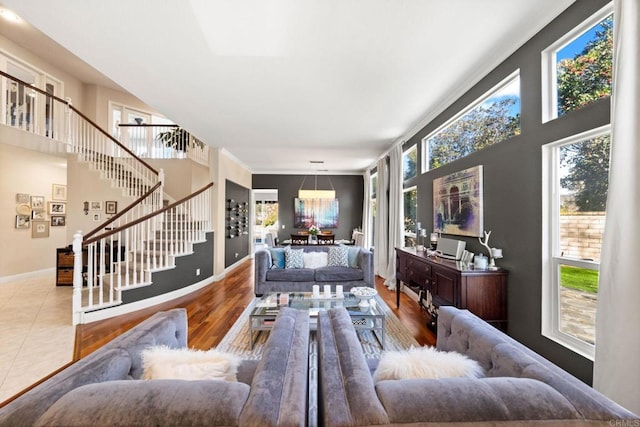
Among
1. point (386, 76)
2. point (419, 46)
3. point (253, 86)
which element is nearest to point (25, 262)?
point (253, 86)

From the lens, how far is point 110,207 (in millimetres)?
6453

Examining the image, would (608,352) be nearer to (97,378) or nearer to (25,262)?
(97,378)

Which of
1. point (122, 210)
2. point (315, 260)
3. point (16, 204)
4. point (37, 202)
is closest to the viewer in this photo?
point (315, 260)

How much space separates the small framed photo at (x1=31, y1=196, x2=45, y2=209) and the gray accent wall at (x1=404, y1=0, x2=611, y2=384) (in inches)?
343

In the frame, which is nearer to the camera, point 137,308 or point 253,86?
point 253,86

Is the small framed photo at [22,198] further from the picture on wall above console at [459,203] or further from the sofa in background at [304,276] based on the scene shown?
the picture on wall above console at [459,203]

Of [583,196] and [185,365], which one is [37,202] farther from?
[583,196]

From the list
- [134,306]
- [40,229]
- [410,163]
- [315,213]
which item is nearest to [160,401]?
[134,306]

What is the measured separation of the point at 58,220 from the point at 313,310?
280 inches

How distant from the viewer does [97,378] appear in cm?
105

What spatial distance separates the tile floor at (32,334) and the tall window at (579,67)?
4951 millimetres

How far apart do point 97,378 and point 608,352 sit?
2.60m

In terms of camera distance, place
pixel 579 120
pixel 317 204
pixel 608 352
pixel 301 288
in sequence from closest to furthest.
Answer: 1. pixel 608 352
2. pixel 579 120
3. pixel 301 288
4. pixel 317 204

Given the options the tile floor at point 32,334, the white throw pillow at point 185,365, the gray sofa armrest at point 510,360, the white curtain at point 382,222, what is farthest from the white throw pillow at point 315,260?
the white throw pillow at point 185,365
